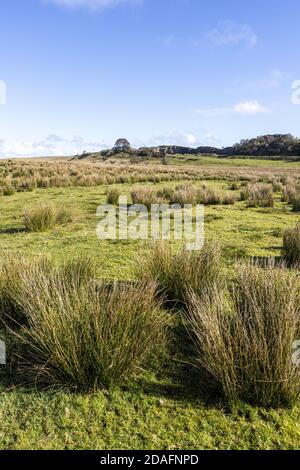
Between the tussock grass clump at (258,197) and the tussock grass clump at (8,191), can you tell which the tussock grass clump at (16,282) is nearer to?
the tussock grass clump at (258,197)

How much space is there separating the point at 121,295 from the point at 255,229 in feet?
20.9

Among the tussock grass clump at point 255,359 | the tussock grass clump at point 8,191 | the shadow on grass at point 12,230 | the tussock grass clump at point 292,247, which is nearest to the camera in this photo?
the tussock grass clump at point 255,359

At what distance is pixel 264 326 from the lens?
3.09 m

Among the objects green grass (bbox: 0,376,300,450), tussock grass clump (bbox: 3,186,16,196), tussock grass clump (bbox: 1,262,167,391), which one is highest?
tussock grass clump (bbox: 3,186,16,196)

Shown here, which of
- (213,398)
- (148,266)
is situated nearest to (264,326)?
(213,398)

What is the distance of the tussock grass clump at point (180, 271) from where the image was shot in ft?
14.1
